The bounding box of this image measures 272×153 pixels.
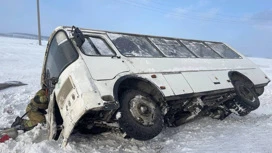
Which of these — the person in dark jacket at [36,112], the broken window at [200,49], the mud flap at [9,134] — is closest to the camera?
the mud flap at [9,134]

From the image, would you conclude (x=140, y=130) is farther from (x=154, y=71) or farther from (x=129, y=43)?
(x=129, y=43)

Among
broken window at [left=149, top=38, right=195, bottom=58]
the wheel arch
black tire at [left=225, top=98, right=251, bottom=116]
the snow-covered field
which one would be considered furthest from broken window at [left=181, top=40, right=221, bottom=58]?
the wheel arch

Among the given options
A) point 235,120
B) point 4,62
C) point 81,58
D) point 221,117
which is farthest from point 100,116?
point 4,62

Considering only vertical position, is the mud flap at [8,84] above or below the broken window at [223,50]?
below

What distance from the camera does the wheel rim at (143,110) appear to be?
4164 millimetres

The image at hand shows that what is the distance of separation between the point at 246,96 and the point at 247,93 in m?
0.14

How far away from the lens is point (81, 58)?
163 inches

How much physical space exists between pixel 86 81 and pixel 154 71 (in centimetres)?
137

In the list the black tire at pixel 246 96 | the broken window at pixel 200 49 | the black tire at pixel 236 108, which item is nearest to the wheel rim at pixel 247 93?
the black tire at pixel 246 96

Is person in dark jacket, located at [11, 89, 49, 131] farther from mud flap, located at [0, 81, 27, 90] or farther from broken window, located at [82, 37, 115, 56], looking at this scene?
mud flap, located at [0, 81, 27, 90]

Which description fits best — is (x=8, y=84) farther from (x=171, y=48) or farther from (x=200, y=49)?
(x=200, y=49)

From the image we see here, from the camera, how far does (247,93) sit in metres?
6.23

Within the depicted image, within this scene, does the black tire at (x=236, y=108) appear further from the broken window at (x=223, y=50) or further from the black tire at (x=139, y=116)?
the black tire at (x=139, y=116)

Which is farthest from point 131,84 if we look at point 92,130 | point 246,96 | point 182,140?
point 246,96
